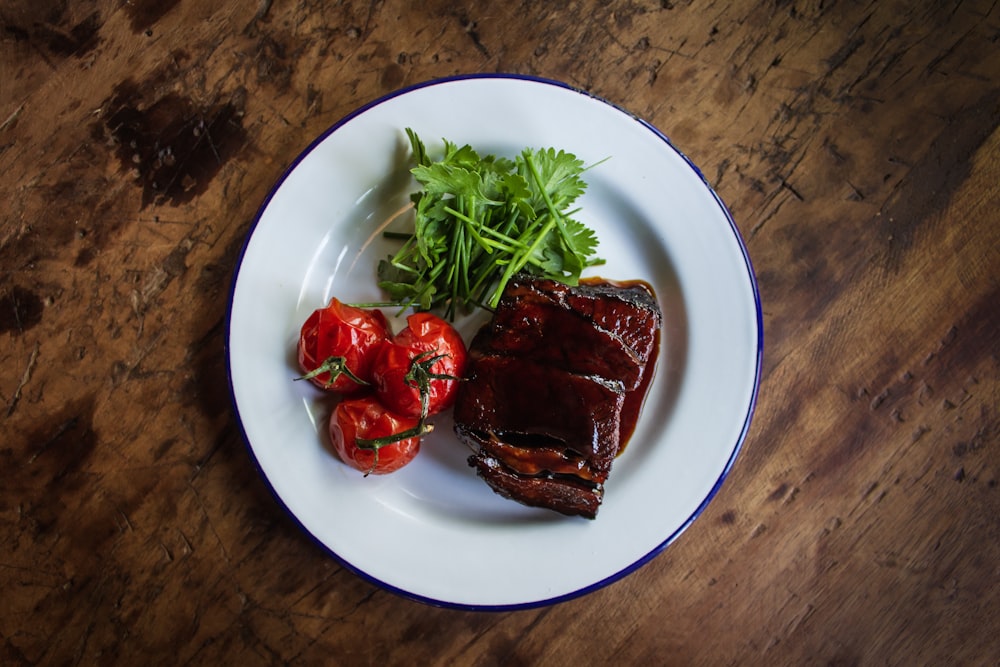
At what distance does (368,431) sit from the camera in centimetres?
267

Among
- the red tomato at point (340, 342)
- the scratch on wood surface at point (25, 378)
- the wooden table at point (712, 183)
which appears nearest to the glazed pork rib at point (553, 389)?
the red tomato at point (340, 342)

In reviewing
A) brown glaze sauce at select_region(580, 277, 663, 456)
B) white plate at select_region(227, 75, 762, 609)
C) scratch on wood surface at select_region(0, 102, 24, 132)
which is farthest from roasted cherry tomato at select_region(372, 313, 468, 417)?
scratch on wood surface at select_region(0, 102, 24, 132)

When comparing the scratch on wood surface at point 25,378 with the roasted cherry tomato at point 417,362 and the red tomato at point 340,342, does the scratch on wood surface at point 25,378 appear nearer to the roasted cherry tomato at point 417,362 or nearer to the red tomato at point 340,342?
the red tomato at point 340,342

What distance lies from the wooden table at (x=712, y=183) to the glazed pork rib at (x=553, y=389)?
0.72 metres

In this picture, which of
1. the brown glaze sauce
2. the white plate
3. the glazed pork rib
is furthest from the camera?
the brown glaze sauce

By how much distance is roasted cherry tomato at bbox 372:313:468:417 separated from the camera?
2635 mm

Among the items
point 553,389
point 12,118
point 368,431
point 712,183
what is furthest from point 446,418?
point 12,118

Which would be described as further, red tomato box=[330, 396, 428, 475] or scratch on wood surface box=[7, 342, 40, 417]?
scratch on wood surface box=[7, 342, 40, 417]

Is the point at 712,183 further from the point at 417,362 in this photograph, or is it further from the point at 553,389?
the point at 417,362

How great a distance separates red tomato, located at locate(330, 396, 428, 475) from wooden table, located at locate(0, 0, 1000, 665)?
1.74 feet

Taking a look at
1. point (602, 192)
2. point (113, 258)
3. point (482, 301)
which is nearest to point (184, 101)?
point (113, 258)

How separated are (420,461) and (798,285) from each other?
178 cm

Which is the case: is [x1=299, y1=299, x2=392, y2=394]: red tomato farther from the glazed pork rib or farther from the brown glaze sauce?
the brown glaze sauce

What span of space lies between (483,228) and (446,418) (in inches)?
31.6
